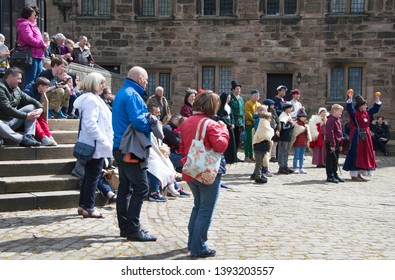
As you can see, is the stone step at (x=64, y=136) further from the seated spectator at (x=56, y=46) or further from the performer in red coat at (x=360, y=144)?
the performer in red coat at (x=360, y=144)

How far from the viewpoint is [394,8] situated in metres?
23.2

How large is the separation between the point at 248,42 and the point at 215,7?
6.57 feet

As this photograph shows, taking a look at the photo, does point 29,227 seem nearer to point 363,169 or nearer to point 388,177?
point 363,169

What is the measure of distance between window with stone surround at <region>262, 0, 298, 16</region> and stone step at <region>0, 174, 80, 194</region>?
1646 centimetres

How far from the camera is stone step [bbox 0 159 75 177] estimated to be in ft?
31.0

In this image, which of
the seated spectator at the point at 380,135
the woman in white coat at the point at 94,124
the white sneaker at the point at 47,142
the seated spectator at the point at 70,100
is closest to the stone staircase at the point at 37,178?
the white sneaker at the point at 47,142

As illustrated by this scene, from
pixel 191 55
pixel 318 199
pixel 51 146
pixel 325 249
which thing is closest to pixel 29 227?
pixel 51 146

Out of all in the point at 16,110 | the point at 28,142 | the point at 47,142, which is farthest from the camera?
the point at 47,142

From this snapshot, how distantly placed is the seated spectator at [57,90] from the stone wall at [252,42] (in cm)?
1273

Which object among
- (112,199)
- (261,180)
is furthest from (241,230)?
(261,180)

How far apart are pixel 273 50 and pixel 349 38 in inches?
115

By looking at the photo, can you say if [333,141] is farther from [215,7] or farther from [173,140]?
[215,7]

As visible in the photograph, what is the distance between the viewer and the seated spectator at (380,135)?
20.8 metres

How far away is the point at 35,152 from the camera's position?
32.9 ft
